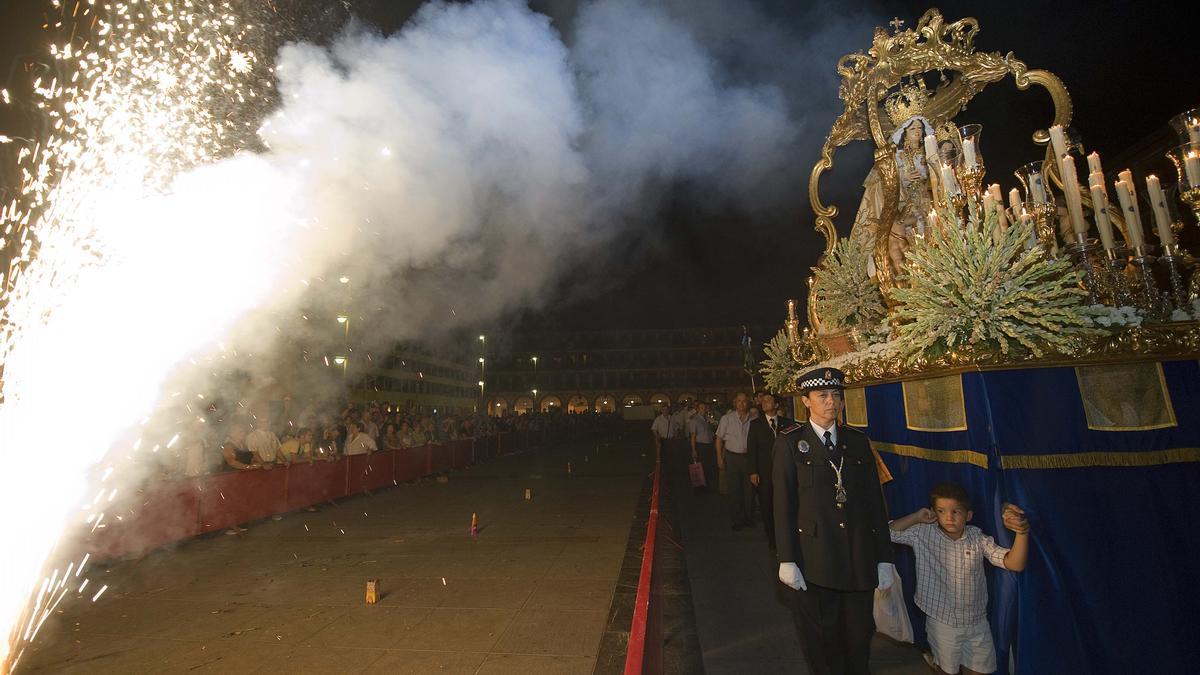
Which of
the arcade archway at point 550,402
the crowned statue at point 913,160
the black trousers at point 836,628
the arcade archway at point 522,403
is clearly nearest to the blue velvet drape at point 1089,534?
the black trousers at point 836,628

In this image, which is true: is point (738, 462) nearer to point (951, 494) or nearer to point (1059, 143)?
point (951, 494)

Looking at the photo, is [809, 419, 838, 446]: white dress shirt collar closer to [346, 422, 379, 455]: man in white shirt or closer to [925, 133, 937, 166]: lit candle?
[925, 133, 937, 166]: lit candle

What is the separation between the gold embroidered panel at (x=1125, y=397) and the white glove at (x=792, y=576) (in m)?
1.70

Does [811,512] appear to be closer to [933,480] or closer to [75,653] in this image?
[933,480]

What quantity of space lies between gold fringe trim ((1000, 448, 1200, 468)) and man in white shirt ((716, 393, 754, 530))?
443 centimetres

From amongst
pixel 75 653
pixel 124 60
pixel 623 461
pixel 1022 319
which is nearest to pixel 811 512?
pixel 1022 319

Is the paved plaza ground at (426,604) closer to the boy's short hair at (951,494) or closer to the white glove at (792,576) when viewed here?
the white glove at (792,576)

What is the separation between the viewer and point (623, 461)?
1958cm

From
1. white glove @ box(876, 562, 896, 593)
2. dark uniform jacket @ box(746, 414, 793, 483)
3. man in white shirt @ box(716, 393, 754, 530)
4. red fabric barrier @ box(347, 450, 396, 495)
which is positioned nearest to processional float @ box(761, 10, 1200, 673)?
white glove @ box(876, 562, 896, 593)

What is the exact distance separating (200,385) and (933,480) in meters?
19.6

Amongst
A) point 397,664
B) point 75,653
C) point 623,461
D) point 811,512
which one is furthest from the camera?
point 623,461

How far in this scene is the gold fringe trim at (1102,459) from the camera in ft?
8.95

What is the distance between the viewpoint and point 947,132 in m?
4.55

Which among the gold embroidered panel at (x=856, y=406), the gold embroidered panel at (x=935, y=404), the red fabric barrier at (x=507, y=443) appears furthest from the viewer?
the red fabric barrier at (x=507, y=443)
